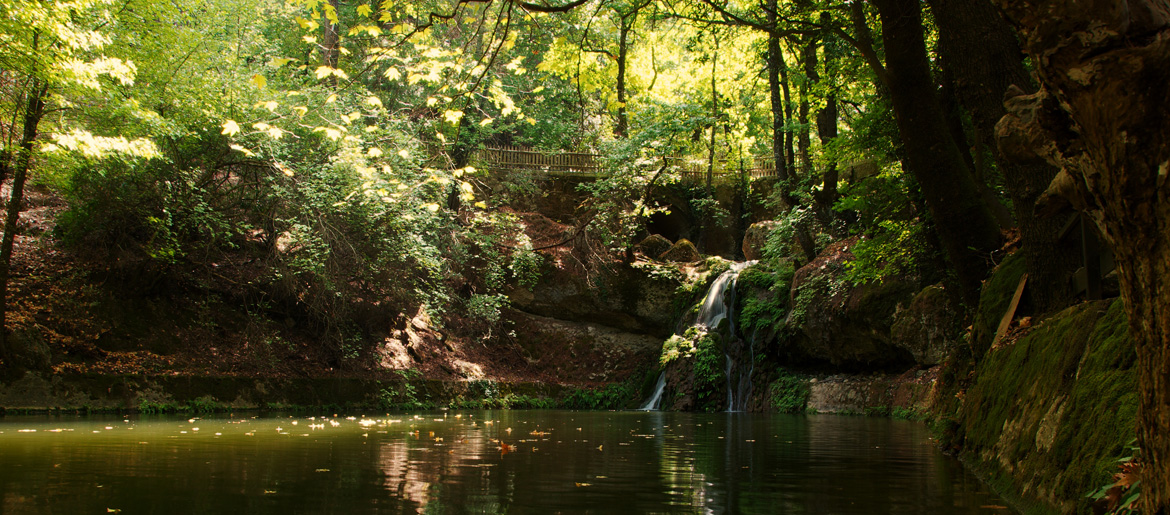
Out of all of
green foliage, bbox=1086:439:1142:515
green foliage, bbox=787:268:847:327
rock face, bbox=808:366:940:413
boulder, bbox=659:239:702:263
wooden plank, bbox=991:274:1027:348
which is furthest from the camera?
boulder, bbox=659:239:702:263

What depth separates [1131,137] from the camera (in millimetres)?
1745

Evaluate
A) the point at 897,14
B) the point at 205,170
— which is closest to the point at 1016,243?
the point at 897,14

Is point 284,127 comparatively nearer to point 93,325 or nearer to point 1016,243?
point 93,325

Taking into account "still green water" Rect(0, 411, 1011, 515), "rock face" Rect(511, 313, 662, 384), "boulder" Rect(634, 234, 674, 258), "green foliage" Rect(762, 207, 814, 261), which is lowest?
"still green water" Rect(0, 411, 1011, 515)

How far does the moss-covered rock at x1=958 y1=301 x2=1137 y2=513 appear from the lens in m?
2.83

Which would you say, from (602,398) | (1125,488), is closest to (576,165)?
(602,398)

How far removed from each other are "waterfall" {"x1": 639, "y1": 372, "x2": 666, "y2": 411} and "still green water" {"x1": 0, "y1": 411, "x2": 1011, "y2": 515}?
9.94m

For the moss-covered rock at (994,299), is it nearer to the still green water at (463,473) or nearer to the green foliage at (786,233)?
the still green water at (463,473)

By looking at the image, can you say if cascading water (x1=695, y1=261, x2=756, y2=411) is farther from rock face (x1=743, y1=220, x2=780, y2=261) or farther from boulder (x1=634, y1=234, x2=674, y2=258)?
boulder (x1=634, y1=234, x2=674, y2=258)

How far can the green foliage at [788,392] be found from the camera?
1593 cm

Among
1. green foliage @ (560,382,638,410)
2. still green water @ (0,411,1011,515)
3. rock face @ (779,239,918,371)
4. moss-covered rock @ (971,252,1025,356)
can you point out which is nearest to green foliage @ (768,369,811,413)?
rock face @ (779,239,918,371)

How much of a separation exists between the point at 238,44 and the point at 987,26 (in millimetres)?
15909

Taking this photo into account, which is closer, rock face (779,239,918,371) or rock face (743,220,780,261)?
rock face (779,239,918,371)

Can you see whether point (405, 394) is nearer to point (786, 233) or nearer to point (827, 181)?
point (786, 233)
